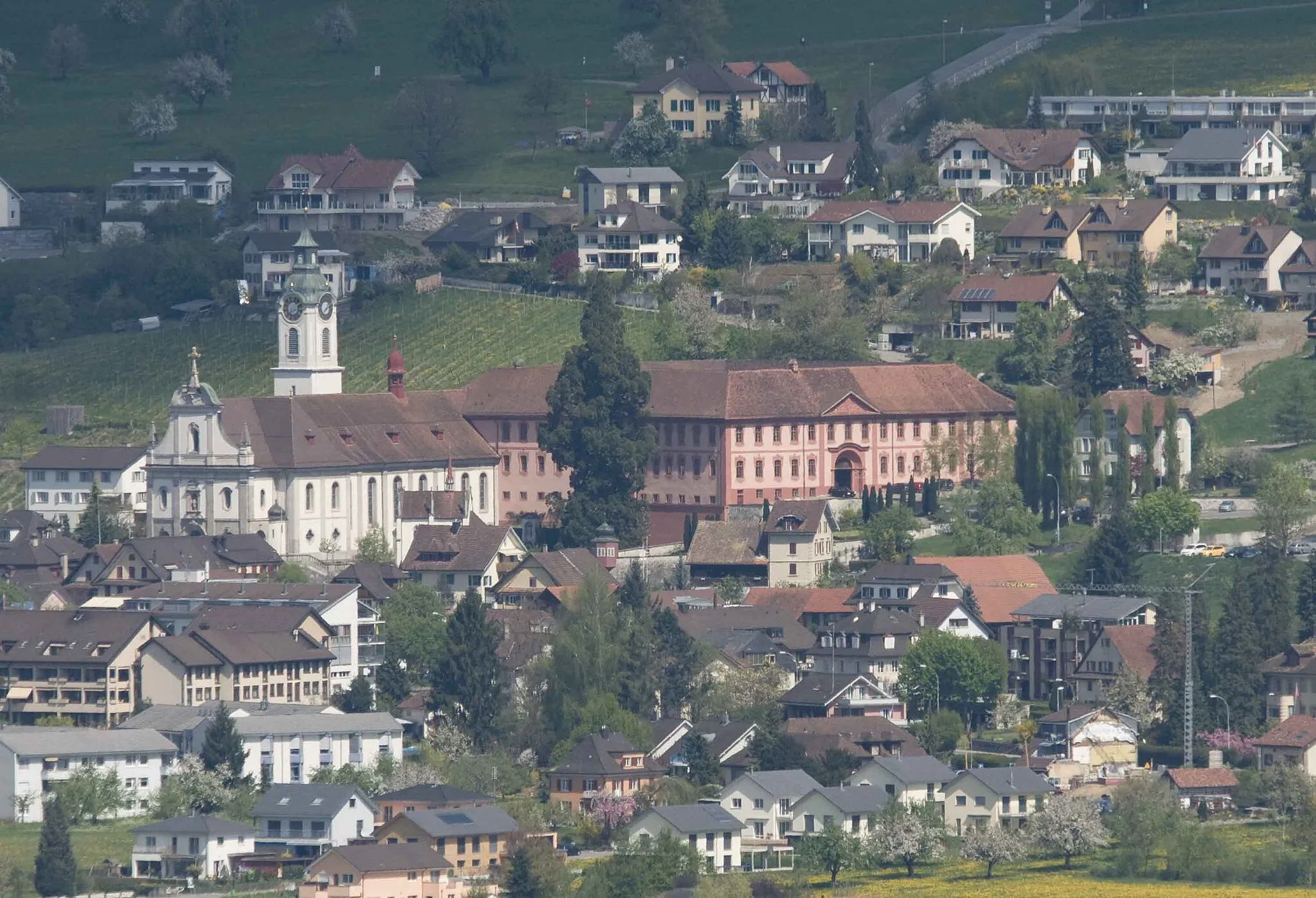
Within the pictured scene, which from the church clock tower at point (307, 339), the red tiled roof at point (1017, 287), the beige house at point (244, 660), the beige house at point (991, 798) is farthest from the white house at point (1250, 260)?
the beige house at point (991, 798)

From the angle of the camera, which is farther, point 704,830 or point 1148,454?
point 1148,454

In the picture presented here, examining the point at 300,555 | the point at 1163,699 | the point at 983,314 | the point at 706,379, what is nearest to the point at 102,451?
the point at 300,555

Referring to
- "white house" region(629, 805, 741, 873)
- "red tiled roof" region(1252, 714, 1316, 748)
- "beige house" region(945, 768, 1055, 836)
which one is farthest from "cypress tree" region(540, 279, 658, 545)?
"white house" region(629, 805, 741, 873)

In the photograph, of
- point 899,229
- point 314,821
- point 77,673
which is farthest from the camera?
point 899,229

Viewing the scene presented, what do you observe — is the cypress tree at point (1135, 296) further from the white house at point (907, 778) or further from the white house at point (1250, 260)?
the white house at point (907, 778)

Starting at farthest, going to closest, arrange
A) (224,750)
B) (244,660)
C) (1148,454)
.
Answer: (1148,454) < (244,660) < (224,750)

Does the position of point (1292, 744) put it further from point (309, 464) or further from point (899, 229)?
point (899, 229)

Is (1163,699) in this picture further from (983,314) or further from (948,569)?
(983,314)

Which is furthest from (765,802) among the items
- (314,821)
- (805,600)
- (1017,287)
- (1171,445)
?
(1017,287)
